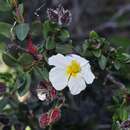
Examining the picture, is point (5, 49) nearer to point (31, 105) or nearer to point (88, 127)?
point (31, 105)

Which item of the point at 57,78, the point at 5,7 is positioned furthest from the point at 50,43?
the point at 5,7

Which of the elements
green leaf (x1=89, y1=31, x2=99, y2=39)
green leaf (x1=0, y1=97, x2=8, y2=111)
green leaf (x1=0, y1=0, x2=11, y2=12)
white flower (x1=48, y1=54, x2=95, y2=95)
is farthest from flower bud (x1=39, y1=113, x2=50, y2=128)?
green leaf (x1=0, y1=0, x2=11, y2=12)

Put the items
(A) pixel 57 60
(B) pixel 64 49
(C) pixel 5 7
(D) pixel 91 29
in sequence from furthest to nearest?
(D) pixel 91 29
(C) pixel 5 7
(B) pixel 64 49
(A) pixel 57 60

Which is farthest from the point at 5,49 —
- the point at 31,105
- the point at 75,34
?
the point at 75,34

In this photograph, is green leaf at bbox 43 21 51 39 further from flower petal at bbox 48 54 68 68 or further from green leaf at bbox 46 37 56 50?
flower petal at bbox 48 54 68 68

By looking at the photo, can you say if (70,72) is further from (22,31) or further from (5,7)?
(5,7)

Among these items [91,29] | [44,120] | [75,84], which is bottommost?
[44,120]
